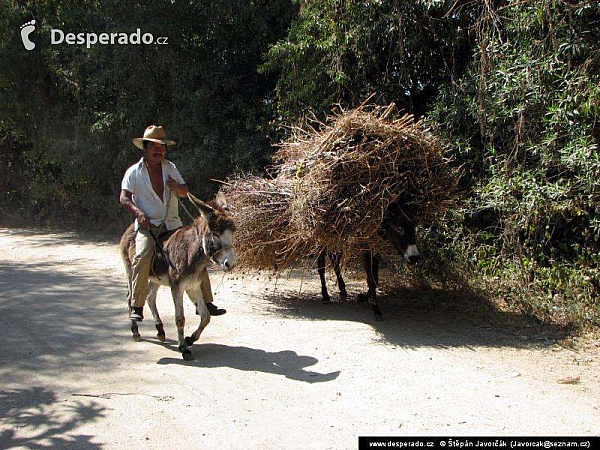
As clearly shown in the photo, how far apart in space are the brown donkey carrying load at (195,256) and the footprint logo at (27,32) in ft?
39.9

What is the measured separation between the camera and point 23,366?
17.7 ft

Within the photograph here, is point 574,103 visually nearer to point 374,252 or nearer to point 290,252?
point 374,252

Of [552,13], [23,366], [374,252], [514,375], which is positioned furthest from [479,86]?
[23,366]

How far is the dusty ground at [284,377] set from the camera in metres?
4.05

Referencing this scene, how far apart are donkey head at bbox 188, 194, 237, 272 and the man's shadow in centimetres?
102

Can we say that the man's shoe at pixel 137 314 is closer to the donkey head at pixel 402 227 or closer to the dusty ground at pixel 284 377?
the dusty ground at pixel 284 377

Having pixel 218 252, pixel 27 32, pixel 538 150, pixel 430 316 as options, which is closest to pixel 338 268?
pixel 430 316

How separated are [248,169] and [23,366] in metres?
7.24

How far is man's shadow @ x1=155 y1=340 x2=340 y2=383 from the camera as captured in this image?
5.20 metres

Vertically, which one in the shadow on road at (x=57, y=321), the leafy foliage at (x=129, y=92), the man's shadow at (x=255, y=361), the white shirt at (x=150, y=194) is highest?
the leafy foliage at (x=129, y=92)

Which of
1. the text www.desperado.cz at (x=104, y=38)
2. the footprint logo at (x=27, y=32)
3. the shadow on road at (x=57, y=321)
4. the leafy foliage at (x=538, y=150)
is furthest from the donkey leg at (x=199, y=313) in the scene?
the footprint logo at (x=27, y=32)

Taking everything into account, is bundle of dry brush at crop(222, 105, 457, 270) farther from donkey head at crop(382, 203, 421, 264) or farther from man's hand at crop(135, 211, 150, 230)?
man's hand at crop(135, 211, 150, 230)

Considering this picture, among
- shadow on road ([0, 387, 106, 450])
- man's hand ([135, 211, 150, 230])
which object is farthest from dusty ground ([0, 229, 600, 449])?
man's hand ([135, 211, 150, 230])

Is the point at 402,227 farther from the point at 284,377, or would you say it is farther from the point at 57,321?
the point at 57,321
